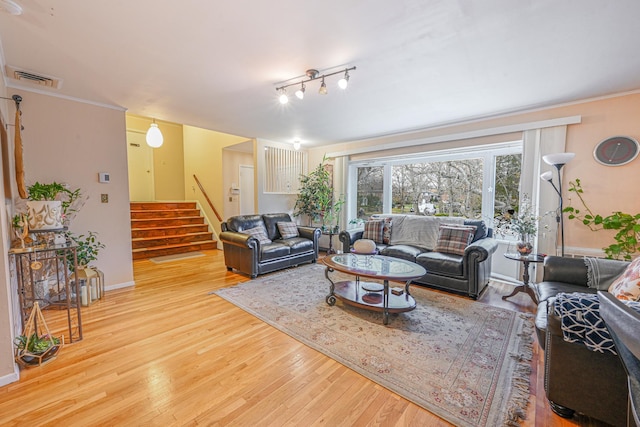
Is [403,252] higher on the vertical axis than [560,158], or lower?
lower

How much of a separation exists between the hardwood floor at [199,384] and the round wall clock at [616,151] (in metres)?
2.33

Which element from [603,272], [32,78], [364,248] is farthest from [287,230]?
[603,272]

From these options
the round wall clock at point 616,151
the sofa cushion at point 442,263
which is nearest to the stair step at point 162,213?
the sofa cushion at point 442,263

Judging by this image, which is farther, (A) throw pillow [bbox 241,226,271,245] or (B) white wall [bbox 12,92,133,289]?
(A) throw pillow [bbox 241,226,271,245]

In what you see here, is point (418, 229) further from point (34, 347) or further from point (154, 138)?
point (154, 138)

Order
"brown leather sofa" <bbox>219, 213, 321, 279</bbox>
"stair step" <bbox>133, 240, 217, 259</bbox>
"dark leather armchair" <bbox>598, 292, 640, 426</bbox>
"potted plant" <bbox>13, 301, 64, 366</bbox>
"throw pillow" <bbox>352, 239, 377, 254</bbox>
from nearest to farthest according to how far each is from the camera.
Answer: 1. "dark leather armchair" <bbox>598, 292, 640, 426</bbox>
2. "potted plant" <bbox>13, 301, 64, 366</bbox>
3. "throw pillow" <bbox>352, 239, 377, 254</bbox>
4. "brown leather sofa" <bbox>219, 213, 321, 279</bbox>
5. "stair step" <bbox>133, 240, 217, 259</bbox>

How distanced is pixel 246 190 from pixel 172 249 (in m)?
2.10

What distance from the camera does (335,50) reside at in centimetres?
202

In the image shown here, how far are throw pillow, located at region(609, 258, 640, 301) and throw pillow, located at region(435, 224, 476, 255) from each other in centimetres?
158

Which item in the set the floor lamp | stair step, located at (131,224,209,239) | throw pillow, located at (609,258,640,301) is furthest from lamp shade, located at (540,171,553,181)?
stair step, located at (131,224,209,239)

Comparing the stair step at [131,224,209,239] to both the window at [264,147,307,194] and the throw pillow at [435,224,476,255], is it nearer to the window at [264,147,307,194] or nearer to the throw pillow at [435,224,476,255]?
the window at [264,147,307,194]

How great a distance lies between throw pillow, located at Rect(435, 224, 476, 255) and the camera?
135 inches

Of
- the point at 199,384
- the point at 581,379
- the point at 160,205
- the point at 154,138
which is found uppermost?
the point at 154,138

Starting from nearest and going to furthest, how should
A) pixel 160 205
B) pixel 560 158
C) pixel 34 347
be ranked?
pixel 34 347 < pixel 560 158 < pixel 160 205
